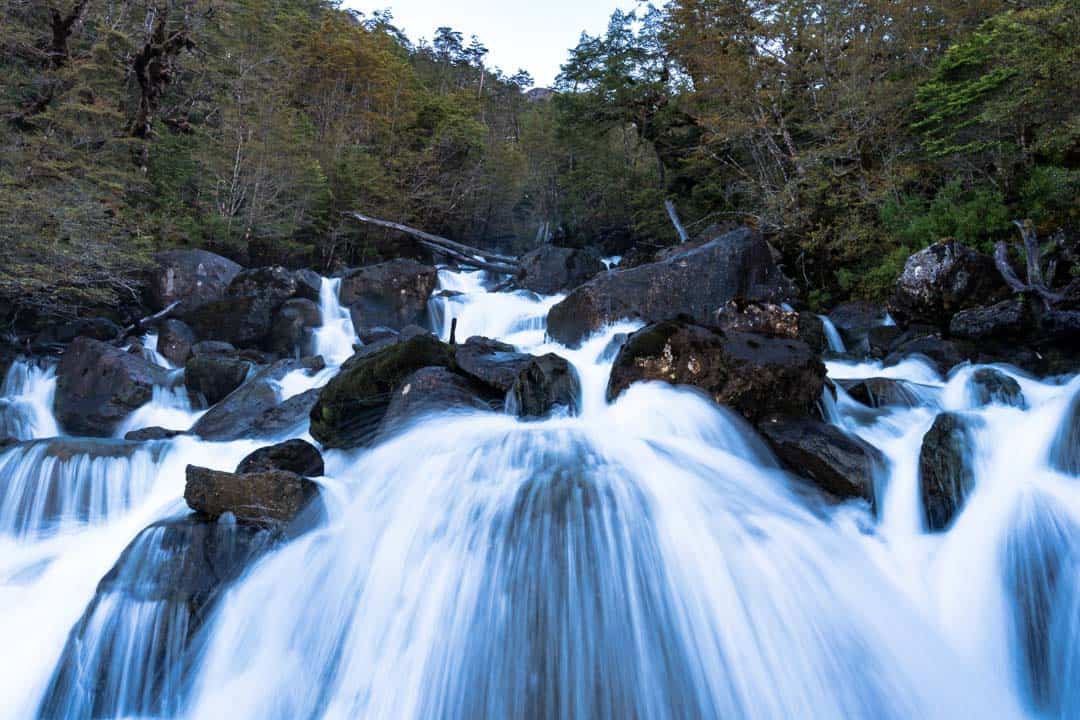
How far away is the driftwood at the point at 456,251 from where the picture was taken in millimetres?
18750

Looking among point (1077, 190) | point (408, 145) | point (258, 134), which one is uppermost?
point (408, 145)

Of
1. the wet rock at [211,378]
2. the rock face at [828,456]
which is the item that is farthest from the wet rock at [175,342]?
the rock face at [828,456]

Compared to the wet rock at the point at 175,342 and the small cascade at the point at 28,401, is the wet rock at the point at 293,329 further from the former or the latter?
the small cascade at the point at 28,401

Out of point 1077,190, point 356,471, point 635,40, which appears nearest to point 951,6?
point 1077,190

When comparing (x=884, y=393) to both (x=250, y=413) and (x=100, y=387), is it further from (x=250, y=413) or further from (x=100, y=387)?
(x=100, y=387)

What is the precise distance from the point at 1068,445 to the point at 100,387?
461 inches

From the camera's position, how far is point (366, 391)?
671cm

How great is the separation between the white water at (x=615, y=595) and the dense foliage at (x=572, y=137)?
6572mm

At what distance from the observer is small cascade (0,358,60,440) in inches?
340

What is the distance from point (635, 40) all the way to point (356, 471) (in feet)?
61.0

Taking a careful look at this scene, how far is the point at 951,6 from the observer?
41.7 ft

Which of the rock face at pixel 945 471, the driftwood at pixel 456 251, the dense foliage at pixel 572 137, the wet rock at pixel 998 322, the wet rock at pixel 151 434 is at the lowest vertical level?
the wet rock at pixel 151 434

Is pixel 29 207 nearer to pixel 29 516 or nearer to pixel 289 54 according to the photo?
pixel 29 516

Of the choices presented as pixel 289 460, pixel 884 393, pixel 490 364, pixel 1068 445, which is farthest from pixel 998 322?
pixel 289 460
